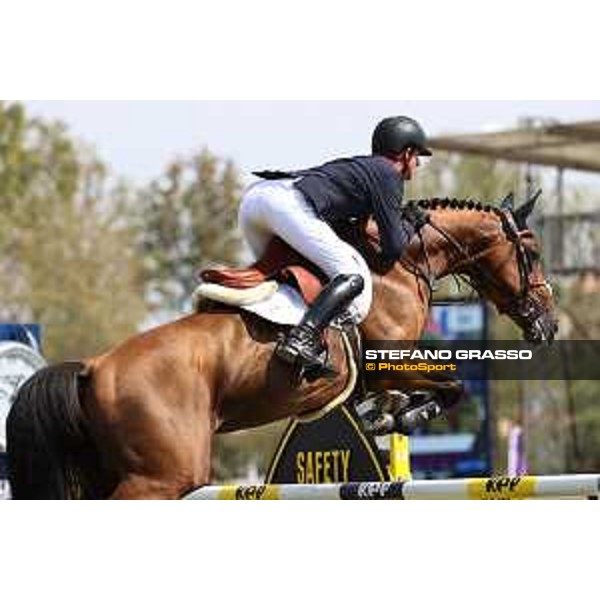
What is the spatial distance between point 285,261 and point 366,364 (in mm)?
457

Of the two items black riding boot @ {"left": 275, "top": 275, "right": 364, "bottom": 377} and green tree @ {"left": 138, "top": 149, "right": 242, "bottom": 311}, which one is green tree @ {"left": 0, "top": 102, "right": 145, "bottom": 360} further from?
black riding boot @ {"left": 275, "top": 275, "right": 364, "bottom": 377}

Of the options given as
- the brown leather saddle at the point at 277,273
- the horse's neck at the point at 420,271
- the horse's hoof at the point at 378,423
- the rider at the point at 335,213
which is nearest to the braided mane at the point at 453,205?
the horse's neck at the point at 420,271

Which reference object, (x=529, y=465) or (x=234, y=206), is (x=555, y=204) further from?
(x=529, y=465)

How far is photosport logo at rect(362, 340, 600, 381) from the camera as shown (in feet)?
19.6

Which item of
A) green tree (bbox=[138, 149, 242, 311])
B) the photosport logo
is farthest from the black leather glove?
green tree (bbox=[138, 149, 242, 311])

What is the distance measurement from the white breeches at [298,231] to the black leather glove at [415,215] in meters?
0.34

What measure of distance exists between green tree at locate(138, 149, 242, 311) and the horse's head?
4928 millimetres

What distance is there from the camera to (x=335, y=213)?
6051 millimetres

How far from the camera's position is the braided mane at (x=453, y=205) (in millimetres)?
6457

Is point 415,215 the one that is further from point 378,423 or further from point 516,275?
point 378,423

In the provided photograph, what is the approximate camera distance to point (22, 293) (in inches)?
569

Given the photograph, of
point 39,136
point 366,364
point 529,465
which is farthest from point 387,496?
point 529,465

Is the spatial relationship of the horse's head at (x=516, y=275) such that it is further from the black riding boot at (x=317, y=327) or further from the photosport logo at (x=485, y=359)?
the black riding boot at (x=317, y=327)

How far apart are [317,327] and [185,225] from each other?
842cm
